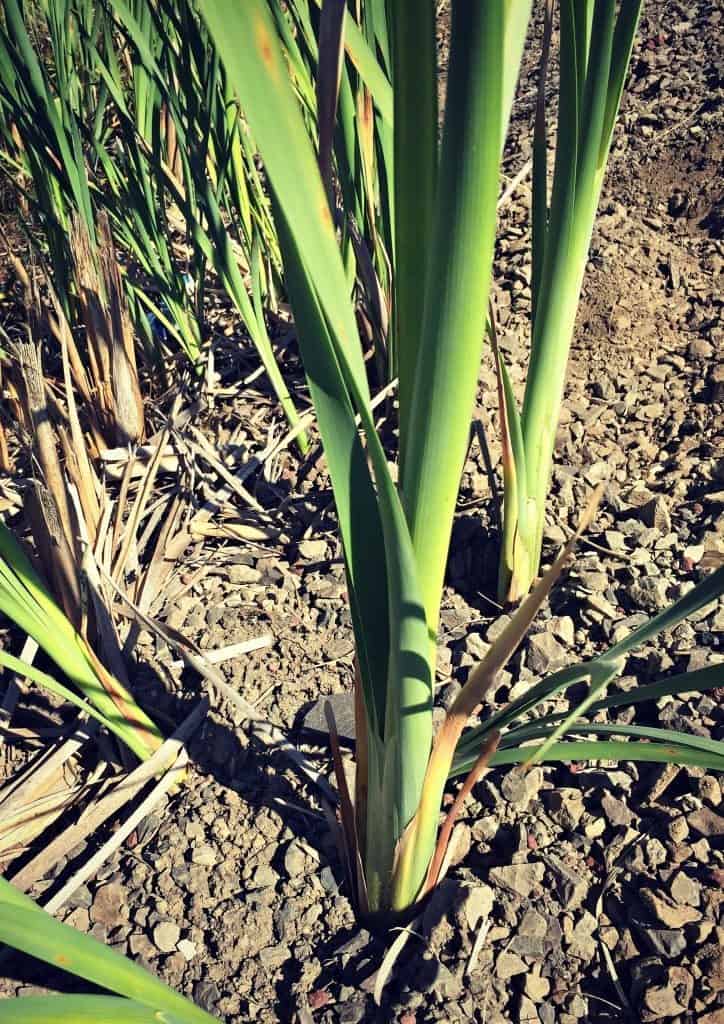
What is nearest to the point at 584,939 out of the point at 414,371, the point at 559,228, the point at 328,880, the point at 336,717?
the point at 328,880

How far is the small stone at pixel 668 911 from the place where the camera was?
2.77 ft

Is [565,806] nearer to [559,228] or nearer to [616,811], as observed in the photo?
[616,811]

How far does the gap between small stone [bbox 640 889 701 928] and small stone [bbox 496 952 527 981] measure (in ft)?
0.49

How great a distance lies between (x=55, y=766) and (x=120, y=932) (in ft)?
0.76

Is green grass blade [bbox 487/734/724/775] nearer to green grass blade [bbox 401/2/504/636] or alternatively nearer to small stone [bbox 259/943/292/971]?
green grass blade [bbox 401/2/504/636]

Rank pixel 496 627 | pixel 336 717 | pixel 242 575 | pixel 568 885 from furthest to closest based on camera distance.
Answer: pixel 242 575
pixel 496 627
pixel 336 717
pixel 568 885

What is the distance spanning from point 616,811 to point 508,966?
0.22 metres

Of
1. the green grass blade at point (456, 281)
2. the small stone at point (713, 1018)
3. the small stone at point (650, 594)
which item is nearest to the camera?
the green grass blade at point (456, 281)

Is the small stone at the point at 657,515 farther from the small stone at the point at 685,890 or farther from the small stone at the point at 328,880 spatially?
the small stone at the point at 328,880

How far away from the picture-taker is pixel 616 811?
0.95m

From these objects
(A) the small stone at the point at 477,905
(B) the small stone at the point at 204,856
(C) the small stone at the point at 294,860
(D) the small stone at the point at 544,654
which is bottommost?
(A) the small stone at the point at 477,905

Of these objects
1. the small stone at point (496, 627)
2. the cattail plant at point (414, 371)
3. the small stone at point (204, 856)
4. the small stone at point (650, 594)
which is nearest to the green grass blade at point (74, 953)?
the cattail plant at point (414, 371)

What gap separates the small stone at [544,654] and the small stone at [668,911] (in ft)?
1.07

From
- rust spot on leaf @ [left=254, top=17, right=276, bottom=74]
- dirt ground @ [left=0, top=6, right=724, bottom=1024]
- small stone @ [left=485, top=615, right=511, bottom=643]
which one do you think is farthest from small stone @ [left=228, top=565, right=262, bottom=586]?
rust spot on leaf @ [left=254, top=17, right=276, bottom=74]
